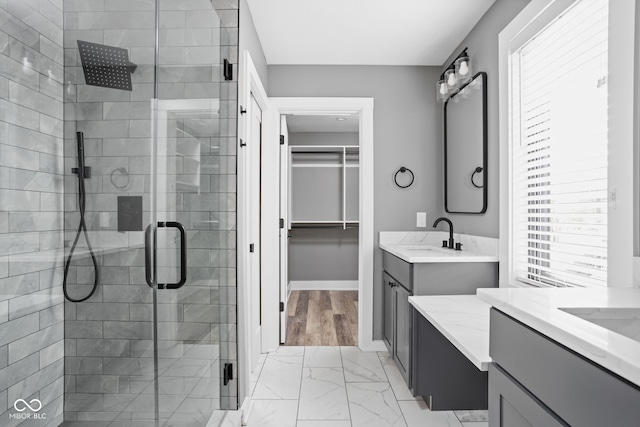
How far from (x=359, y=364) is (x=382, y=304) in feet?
1.74

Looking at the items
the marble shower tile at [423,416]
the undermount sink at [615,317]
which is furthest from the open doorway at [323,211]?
the undermount sink at [615,317]

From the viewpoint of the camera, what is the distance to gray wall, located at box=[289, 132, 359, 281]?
553 cm

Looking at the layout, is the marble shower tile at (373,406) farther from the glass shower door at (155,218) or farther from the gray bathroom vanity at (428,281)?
the glass shower door at (155,218)

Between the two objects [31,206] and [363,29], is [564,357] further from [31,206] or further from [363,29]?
[363,29]

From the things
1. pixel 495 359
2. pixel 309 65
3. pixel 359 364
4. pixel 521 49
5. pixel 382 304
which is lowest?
pixel 359 364

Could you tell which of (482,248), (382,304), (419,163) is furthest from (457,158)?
(382,304)

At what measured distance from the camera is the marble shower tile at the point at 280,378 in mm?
2449

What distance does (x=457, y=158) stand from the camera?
9.68 ft

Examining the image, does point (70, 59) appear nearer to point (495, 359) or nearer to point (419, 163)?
point (495, 359)

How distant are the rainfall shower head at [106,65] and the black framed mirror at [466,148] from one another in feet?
6.96

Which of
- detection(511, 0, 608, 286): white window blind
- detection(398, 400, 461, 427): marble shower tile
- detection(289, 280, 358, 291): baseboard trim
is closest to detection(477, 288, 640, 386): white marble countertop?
detection(511, 0, 608, 286): white window blind

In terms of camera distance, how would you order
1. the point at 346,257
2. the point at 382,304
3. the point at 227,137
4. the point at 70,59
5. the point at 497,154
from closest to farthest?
1. the point at 70,59
2. the point at 227,137
3. the point at 497,154
4. the point at 382,304
5. the point at 346,257

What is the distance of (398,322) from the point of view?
2627 millimetres

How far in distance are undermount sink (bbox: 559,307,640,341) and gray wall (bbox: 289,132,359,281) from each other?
4534 millimetres
